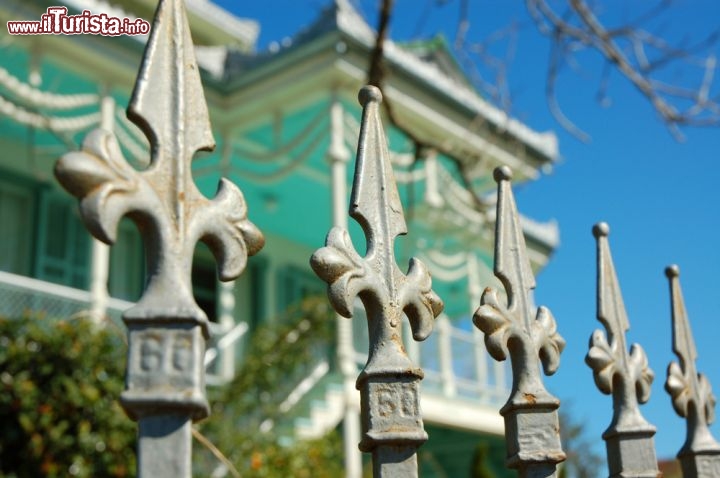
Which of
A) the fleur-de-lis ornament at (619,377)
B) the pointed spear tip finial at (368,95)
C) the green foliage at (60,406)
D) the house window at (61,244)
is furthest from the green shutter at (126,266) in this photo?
the pointed spear tip finial at (368,95)

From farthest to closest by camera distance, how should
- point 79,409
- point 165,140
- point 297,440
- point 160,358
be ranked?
point 297,440 < point 79,409 < point 165,140 < point 160,358

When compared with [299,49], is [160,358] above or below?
below

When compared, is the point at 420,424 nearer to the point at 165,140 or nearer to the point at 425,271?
the point at 425,271

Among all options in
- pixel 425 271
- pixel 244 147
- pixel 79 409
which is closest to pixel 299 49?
pixel 244 147

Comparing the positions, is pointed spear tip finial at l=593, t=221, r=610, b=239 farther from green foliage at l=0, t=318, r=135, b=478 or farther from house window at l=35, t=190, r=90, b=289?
house window at l=35, t=190, r=90, b=289

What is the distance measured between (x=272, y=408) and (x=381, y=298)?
777cm

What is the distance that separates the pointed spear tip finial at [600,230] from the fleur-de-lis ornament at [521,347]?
0.41 meters

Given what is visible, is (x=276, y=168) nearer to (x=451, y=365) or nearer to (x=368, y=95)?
(x=451, y=365)

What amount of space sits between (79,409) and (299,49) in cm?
528

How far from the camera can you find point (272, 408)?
30.2 ft

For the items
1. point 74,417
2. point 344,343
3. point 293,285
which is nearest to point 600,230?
point 74,417

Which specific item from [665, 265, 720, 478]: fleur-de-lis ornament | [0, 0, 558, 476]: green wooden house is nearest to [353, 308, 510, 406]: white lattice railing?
[0, 0, 558, 476]: green wooden house

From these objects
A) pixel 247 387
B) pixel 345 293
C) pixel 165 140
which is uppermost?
pixel 247 387

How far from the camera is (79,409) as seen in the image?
7148mm
